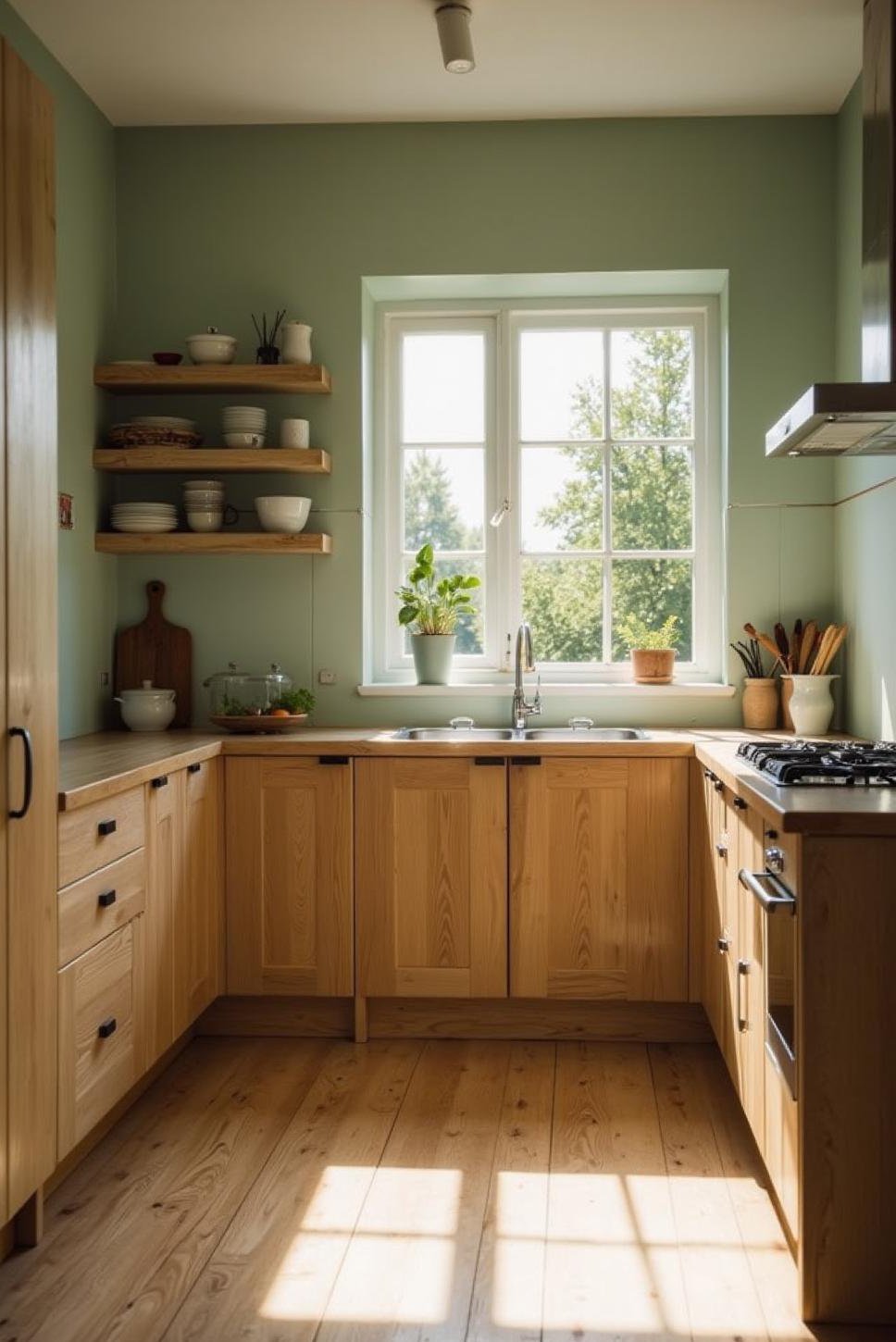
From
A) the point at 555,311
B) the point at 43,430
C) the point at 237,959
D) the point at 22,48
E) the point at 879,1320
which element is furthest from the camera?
the point at 555,311

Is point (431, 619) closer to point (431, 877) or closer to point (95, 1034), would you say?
point (431, 877)

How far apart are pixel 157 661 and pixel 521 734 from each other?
1.24m

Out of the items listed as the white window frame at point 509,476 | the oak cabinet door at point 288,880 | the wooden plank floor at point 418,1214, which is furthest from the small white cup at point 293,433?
the wooden plank floor at point 418,1214

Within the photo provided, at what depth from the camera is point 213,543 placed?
12.6ft

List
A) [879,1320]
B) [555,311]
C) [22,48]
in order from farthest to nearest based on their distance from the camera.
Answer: [555,311] < [22,48] < [879,1320]

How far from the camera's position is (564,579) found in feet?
13.7

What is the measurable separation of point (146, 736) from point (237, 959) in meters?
0.72

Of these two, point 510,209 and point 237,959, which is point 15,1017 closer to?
point 237,959

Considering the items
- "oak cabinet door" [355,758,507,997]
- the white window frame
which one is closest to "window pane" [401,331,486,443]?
the white window frame

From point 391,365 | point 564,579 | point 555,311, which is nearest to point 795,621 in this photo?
point 564,579

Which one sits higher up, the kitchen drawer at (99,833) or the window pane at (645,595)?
the window pane at (645,595)

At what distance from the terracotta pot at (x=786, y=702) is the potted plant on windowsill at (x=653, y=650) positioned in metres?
0.36

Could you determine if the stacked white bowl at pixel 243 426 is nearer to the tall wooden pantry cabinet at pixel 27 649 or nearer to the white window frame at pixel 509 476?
the white window frame at pixel 509 476

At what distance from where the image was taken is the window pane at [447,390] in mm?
4211
